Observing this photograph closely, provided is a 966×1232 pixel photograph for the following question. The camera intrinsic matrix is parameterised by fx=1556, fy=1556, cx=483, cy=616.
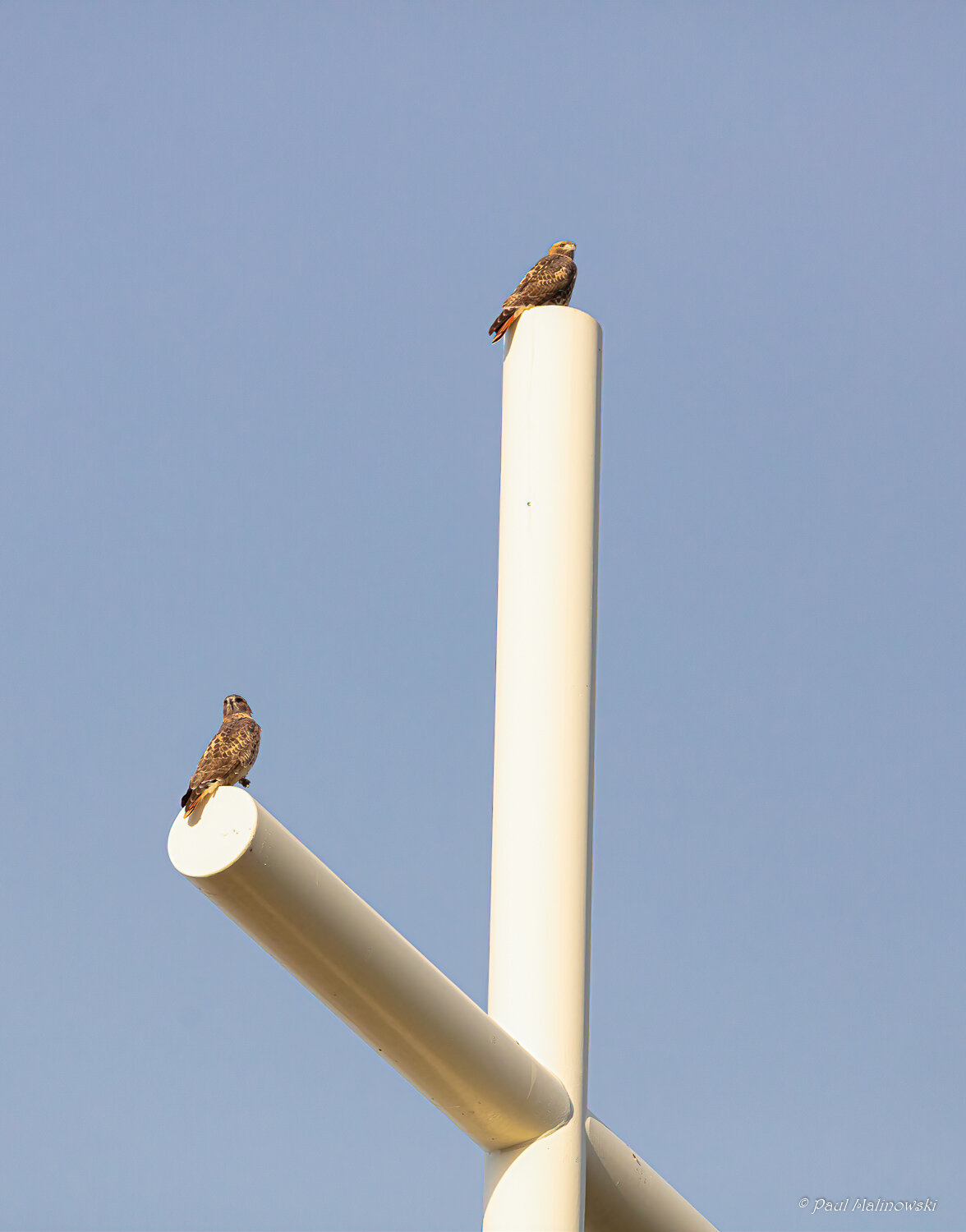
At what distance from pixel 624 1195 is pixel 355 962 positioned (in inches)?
47.5

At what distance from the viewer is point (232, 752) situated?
3.83 m

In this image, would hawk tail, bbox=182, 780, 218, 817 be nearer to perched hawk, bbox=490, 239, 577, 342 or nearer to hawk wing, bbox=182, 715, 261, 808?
hawk wing, bbox=182, 715, 261, 808

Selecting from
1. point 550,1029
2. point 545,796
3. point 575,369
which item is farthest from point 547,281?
point 550,1029

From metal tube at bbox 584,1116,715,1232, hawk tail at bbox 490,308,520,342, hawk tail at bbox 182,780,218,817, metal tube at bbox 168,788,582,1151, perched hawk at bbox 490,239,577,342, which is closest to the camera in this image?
metal tube at bbox 168,788,582,1151

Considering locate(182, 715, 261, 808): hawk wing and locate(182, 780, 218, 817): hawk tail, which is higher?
locate(182, 715, 261, 808): hawk wing

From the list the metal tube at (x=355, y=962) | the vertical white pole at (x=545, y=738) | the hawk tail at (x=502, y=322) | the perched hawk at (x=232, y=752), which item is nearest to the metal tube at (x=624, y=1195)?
the vertical white pole at (x=545, y=738)

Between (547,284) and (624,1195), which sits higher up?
(547,284)

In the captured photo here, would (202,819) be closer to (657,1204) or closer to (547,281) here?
(657,1204)

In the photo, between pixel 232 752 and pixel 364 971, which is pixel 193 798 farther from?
pixel 232 752

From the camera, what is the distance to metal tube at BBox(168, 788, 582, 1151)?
2721 millimetres

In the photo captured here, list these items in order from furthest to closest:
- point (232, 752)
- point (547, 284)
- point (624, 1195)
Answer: point (547, 284), point (232, 752), point (624, 1195)

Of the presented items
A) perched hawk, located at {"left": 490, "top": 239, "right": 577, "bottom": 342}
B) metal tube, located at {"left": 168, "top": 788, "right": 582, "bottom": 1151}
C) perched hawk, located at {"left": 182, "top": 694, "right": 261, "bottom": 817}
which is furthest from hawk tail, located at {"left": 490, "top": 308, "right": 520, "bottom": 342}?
metal tube, located at {"left": 168, "top": 788, "right": 582, "bottom": 1151}

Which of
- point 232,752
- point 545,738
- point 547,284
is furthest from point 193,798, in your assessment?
point 547,284

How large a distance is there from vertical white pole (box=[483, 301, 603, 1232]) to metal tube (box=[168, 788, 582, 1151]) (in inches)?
8.0
